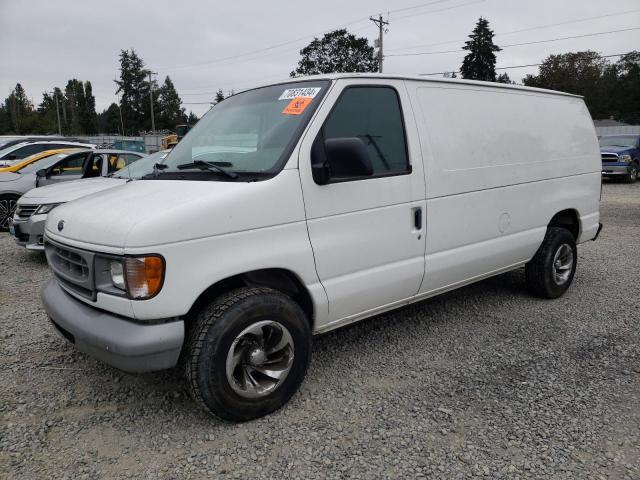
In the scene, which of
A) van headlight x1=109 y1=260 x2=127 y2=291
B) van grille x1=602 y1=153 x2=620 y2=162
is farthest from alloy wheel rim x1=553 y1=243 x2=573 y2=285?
van grille x1=602 y1=153 x2=620 y2=162

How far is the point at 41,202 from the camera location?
21.6 ft

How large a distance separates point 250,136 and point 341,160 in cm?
72

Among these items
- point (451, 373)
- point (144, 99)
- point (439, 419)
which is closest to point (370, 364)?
point (451, 373)

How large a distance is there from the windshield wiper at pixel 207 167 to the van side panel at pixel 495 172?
147cm

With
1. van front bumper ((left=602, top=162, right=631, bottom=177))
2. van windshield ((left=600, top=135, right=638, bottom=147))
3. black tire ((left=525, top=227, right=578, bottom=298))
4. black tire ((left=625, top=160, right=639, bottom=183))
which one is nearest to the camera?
black tire ((left=525, top=227, right=578, bottom=298))

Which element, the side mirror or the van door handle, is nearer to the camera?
the side mirror

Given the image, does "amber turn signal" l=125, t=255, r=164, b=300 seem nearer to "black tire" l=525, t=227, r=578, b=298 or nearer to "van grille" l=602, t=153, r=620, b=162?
"black tire" l=525, t=227, r=578, b=298

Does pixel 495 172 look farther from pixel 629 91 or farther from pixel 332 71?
pixel 629 91

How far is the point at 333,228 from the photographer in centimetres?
309

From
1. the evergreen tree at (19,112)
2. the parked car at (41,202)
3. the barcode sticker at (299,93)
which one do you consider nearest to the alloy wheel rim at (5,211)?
the parked car at (41,202)

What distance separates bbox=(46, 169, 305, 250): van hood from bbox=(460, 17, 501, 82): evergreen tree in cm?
5557

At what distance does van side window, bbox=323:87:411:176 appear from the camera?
3.18 meters

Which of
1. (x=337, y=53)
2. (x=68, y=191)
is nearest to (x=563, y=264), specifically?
(x=68, y=191)

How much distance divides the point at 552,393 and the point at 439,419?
0.86 meters
